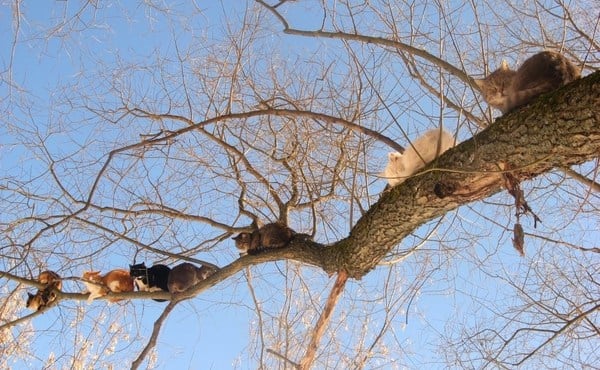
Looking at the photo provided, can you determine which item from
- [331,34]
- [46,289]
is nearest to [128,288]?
[46,289]

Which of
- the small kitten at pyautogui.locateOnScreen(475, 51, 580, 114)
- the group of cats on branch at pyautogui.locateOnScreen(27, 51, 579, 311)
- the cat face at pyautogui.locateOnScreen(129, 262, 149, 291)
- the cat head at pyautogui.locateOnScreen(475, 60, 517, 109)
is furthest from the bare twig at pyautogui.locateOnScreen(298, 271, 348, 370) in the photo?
the small kitten at pyautogui.locateOnScreen(475, 51, 580, 114)

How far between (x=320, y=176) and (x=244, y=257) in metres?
0.91

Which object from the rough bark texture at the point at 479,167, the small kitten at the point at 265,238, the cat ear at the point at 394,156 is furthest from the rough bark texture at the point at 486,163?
the small kitten at the point at 265,238

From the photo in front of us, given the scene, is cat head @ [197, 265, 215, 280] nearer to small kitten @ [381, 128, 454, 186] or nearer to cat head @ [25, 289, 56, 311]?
cat head @ [25, 289, 56, 311]

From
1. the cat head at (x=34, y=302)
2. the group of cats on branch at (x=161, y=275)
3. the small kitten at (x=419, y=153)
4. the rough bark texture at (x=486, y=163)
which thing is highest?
the group of cats on branch at (x=161, y=275)

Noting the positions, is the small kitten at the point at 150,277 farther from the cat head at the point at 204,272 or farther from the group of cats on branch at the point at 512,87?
the group of cats on branch at the point at 512,87

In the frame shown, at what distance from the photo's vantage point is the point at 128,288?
3410 mm

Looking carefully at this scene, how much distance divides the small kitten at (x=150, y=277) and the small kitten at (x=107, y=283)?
0.05m

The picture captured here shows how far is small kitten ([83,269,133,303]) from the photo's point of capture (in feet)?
10.5

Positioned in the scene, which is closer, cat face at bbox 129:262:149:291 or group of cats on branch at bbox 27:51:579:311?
group of cats on branch at bbox 27:51:579:311

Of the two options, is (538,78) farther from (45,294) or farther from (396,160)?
(45,294)

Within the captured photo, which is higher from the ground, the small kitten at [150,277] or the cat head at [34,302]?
the small kitten at [150,277]

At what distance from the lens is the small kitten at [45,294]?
314 cm

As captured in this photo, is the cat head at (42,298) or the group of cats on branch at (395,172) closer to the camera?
the group of cats on branch at (395,172)
